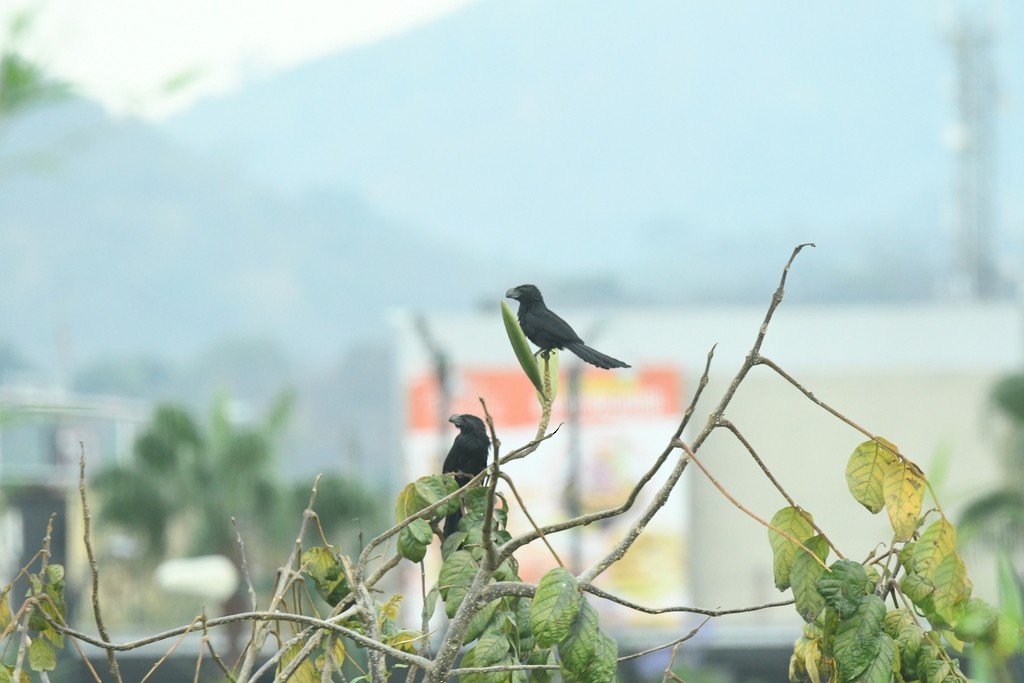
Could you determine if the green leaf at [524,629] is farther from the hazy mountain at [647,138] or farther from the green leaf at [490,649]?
the hazy mountain at [647,138]

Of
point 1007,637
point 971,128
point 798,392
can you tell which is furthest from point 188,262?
point 1007,637

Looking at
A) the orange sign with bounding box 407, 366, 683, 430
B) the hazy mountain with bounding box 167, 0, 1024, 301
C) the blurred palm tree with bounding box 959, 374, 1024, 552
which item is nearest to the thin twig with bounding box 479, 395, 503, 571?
the blurred palm tree with bounding box 959, 374, 1024, 552

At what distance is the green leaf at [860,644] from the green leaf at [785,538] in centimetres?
12

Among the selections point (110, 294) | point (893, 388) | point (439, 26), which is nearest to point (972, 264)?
point (893, 388)

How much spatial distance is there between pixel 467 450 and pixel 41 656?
551mm

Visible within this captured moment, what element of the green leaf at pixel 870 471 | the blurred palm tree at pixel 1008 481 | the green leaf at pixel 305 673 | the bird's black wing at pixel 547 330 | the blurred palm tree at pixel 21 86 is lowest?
the blurred palm tree at pixel 1008 481

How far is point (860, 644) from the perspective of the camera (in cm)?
130

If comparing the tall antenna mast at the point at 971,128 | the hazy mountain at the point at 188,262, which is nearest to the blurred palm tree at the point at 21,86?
the tall antenna mast at the point at 971,128

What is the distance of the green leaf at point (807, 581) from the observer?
4.54ft

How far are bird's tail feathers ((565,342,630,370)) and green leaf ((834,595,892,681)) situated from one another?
0.31 metres

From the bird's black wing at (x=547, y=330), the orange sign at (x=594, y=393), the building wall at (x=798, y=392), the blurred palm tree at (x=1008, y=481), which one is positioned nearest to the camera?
the bird's black wing at (x=547, y=330)

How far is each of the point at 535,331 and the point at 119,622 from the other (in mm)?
36677

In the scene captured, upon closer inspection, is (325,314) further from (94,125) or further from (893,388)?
(94,125)

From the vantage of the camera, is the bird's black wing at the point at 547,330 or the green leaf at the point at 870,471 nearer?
the green leaf at the point at 870,471
